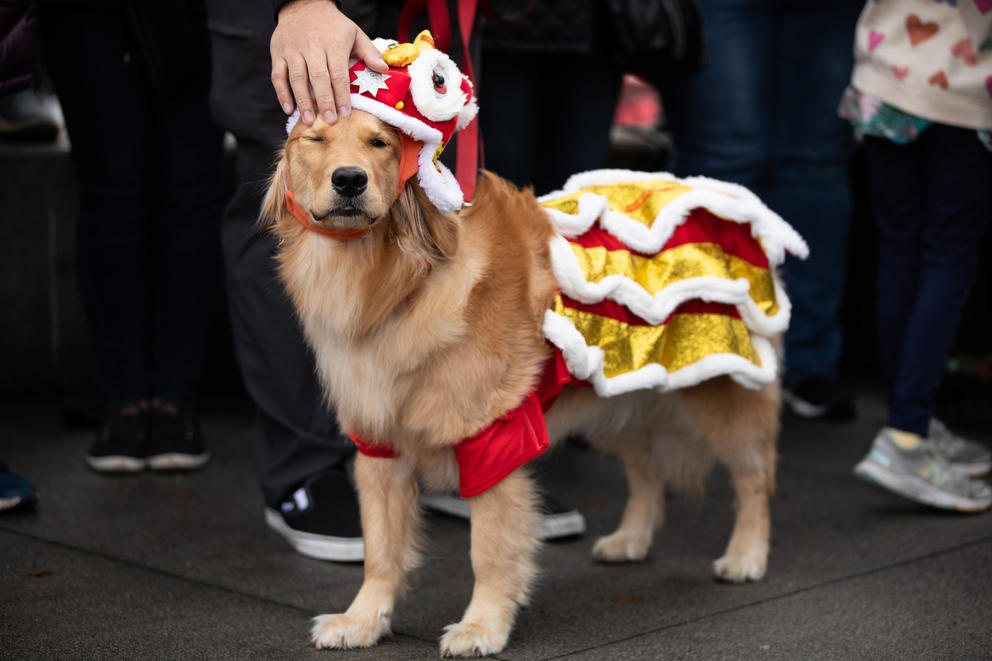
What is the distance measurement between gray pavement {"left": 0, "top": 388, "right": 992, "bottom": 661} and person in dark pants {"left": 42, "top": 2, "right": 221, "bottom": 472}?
269 mm

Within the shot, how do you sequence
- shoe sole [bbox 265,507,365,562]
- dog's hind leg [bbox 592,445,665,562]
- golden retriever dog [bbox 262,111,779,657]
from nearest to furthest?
golden retriever dog [bbox 262,111,779,657], shoe sole [bbox 265,507,365,562], dog's hind leg [bbox 592,445,665,562]

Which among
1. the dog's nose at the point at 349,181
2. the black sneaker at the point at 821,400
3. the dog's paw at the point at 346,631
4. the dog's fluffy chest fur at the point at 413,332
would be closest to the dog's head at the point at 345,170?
the dog's nose at the point at 349,181

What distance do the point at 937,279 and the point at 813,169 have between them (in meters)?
1.30

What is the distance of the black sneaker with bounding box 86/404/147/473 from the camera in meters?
3.56

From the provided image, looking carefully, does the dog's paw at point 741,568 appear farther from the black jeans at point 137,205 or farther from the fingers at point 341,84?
the black jeans at point 137,205

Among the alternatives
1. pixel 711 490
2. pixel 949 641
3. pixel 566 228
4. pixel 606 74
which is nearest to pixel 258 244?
pixel 566 228

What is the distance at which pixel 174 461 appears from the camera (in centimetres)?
362

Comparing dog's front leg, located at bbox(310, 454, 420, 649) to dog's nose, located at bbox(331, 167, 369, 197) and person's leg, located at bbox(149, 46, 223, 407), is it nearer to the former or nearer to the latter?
dog's nose, located at bbox(331, 167, 369, 197)

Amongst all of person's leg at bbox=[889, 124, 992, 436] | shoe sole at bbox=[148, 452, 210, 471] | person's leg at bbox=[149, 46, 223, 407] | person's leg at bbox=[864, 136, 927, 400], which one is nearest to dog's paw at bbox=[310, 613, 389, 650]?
shoe sole at bbox=[148, 452, 210, 471]

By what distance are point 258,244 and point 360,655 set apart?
1178 mm

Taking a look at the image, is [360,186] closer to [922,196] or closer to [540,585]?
[540,585]

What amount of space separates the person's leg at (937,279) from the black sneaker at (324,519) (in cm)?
174

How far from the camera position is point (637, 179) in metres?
2.80

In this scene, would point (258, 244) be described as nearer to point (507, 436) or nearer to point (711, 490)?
point (507, 436)
